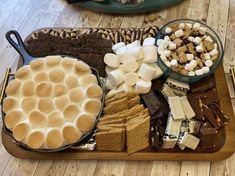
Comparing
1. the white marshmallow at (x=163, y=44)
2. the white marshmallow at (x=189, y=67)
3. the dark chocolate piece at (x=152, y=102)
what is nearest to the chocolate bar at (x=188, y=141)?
the dark chocolate piece at (x=152, y=102)

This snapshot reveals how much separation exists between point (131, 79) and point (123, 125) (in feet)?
0.60

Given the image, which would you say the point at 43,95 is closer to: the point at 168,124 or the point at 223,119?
the point at 168,124

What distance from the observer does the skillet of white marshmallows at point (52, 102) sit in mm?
1154

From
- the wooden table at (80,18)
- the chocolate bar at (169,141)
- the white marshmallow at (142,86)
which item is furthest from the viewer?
the wooden table at (80,18)

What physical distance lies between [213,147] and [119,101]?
333 millimetres

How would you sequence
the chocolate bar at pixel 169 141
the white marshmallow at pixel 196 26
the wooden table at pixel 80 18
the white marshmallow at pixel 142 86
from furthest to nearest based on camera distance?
the wooden table at pixel 80 18 < the white marshmallow at pixel 196 26 < the white marshmallow at pixel 142 86 < the chocolate bar at pixel 169 141

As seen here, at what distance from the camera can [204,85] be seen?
1.27 metres

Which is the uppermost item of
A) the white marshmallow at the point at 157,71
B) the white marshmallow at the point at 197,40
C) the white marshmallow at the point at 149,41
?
the white marshmallow at the point at 149,41

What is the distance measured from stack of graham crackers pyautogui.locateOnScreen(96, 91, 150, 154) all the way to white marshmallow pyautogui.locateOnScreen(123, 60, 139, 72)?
10 centimetres

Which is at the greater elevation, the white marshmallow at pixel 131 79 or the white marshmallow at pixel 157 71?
the white marshmallow at pixel 131 79

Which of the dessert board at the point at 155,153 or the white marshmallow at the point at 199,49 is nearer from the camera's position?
the dessert board at the point at 155,153

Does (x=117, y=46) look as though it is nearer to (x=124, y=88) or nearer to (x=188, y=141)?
(x=124, y=88)

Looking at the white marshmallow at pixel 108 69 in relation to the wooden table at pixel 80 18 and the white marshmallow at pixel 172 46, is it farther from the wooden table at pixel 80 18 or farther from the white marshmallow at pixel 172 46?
the wooden table at pixel 80 18

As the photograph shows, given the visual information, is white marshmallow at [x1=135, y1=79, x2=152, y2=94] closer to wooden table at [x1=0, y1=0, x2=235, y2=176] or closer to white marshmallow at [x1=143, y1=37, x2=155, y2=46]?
white marshmallow at [x1=143, y1=37, x2=155, y2=46]
